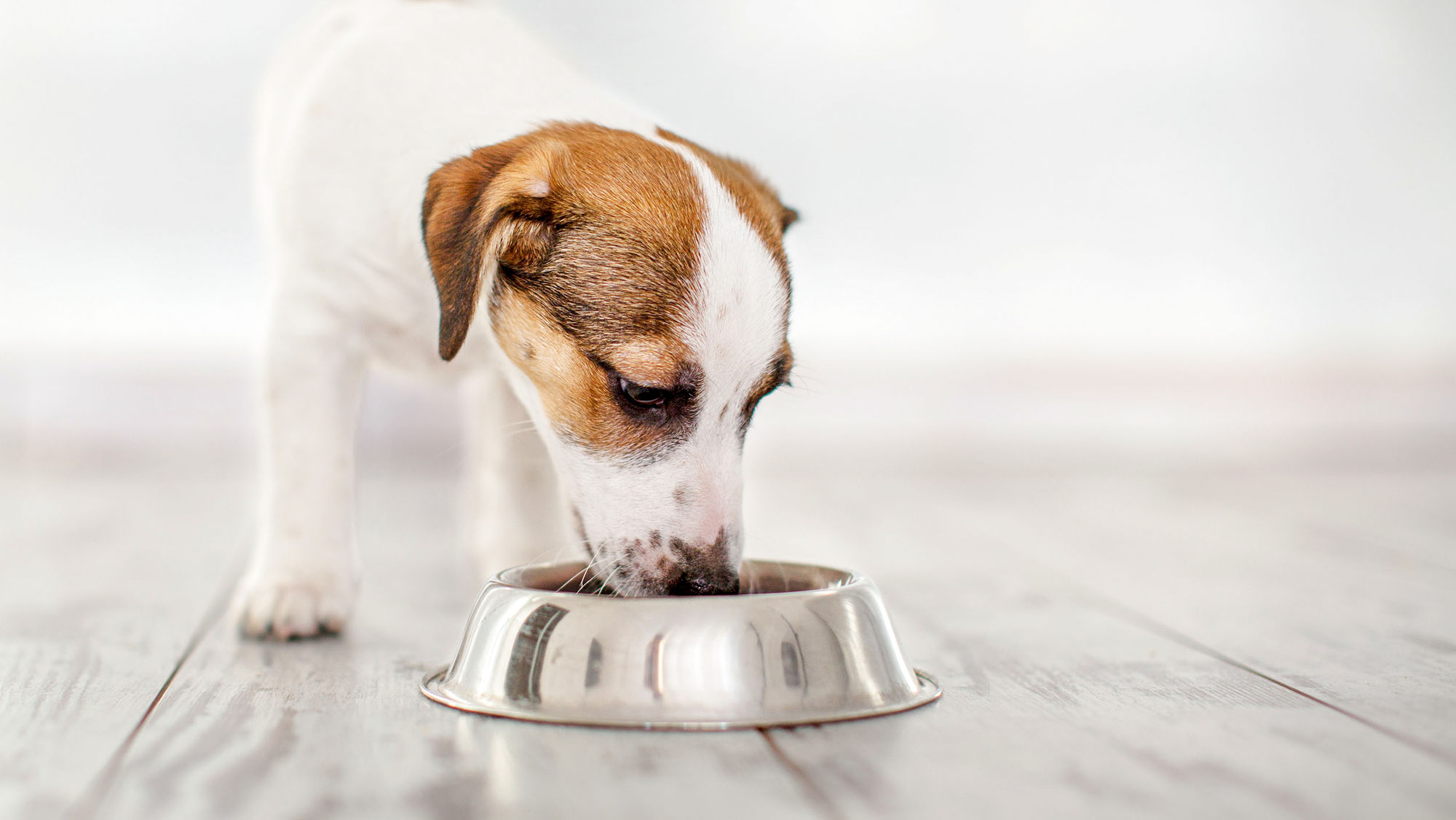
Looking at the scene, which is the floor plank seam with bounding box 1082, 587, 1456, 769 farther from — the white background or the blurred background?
the white background

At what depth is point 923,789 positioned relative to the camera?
1312 millimetres

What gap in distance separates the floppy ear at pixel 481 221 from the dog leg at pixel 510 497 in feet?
2.52

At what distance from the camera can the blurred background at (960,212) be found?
17.4 feet

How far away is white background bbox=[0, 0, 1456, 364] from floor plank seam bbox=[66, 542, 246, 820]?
2.86m

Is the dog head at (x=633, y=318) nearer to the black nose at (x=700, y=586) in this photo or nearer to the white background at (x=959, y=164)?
the black nose at (x=700, y=586)

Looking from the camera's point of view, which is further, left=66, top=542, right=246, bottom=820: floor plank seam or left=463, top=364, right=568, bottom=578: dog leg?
left=463, top=364, right=568, bottom=578: dog leg

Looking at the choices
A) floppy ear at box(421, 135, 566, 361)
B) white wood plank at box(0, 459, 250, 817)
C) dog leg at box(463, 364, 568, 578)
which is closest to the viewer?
white wood plank at box(0, 459, 250, 817)

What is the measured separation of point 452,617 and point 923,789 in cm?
127

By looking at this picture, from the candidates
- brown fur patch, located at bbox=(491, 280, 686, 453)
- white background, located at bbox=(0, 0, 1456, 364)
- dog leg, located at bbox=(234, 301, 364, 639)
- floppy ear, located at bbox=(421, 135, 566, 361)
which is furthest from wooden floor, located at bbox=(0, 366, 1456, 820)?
white background, located at bbox=(0, 0, 1456, 364)

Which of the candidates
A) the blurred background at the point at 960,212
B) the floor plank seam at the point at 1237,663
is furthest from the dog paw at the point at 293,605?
the blurred background at the point at 960,212

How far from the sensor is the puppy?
6.11ft

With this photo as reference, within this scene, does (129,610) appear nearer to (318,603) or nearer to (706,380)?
(318,603)

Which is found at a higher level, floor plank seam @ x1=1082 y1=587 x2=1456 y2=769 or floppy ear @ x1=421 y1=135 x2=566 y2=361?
floppy ear @ x1=421 y1=135 x2=566 y2=361

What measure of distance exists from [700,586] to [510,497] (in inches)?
45.2
